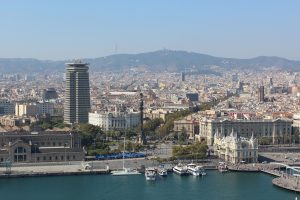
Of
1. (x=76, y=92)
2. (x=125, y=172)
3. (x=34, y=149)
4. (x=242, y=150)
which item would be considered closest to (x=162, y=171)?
(x=125, y=172)

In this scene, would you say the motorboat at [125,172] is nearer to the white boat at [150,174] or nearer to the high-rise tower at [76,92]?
the white boat at [150,174]

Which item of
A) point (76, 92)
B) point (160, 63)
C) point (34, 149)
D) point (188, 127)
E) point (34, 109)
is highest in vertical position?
point (160, 63)

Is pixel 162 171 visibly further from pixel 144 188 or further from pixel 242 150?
pixel 242 150

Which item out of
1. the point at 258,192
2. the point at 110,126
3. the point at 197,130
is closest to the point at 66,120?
the point at 110,126

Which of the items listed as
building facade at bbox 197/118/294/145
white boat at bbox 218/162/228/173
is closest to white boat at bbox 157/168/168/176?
white boat at bbox 218/162/228/173

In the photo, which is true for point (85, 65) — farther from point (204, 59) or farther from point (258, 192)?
point (204, 59)

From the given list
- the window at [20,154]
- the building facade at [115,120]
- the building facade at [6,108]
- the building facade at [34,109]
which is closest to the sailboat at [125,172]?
the window at [20,154]
